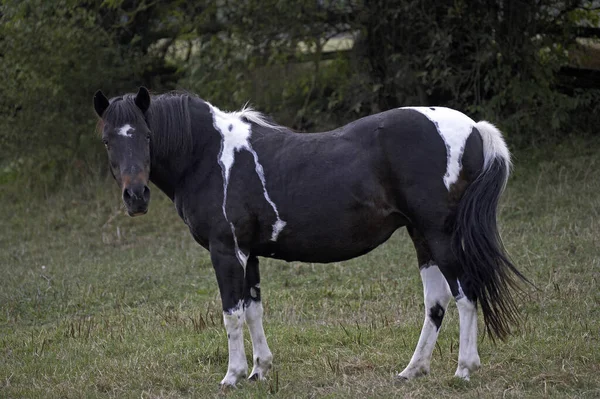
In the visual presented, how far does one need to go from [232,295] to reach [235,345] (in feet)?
1.09

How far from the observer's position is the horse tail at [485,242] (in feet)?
15.7

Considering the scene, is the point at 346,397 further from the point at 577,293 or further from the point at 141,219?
the point at 141,219

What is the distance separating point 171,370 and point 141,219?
7158 mm

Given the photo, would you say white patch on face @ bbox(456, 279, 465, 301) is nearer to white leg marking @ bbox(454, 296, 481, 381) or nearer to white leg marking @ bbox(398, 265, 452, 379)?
white leg marking @ bbox(454, 296, 481, 381)

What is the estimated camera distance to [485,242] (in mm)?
4816

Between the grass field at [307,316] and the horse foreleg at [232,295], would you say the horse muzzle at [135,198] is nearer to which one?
the horse foreleg at [232,295]

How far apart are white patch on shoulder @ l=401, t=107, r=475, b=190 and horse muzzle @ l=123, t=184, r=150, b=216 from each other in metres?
1.81

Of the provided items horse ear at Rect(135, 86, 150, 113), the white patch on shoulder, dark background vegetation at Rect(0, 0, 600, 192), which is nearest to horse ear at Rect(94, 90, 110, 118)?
horse ear at Rect(135, 86, 150, 113)

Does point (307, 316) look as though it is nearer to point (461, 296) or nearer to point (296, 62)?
point (461, 296)

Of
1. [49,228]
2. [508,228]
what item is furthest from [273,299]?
[49,228]

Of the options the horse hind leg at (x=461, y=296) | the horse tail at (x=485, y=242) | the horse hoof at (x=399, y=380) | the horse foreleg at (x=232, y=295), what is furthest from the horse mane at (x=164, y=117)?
the horse hoof at (x=399, y=380)

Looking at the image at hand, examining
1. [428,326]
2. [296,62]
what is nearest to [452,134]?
[428,326]

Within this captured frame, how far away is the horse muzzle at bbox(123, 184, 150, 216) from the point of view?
4.87 m

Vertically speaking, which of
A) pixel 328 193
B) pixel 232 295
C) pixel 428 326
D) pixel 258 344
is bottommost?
pixel 258 344
